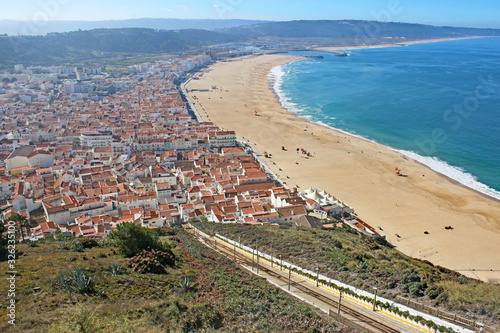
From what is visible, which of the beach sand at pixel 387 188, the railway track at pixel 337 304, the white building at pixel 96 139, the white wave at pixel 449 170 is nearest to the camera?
the railway track at pixel 337 304

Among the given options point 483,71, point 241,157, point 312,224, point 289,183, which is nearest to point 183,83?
point 241,157

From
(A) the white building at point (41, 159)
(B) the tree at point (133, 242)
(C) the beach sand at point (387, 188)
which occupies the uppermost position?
(B) the tree at point (133, 242)

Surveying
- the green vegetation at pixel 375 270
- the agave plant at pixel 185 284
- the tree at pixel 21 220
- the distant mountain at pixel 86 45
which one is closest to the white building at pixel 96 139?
the tree at pixel 21 220

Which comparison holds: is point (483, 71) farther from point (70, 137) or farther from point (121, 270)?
point (121, 270)

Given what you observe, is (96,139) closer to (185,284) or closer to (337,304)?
(185,284)

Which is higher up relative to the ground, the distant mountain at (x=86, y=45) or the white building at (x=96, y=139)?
the distant mountain at (x=86, y=45)

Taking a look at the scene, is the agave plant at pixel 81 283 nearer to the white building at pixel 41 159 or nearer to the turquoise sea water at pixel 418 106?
the white building at pixel 41 159

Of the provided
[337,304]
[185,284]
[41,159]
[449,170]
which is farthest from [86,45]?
[337,304]
